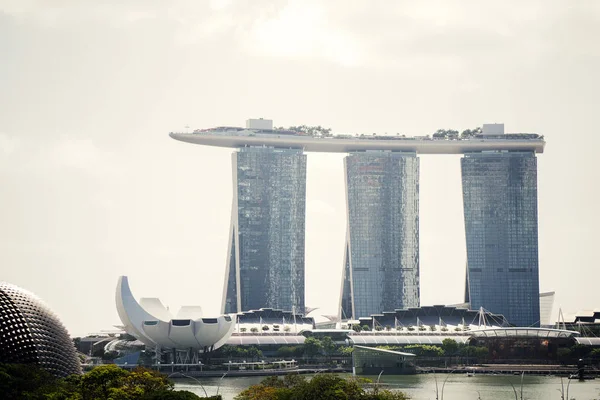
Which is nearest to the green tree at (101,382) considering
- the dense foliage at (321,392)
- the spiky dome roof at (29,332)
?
the spiky dome roof at (29,332)

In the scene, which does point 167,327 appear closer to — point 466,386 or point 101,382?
point 466,386

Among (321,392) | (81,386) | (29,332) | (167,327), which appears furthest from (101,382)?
(167,327)

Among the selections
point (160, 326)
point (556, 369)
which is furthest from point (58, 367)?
point (556, 369)

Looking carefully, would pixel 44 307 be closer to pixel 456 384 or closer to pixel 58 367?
pixel 58 367

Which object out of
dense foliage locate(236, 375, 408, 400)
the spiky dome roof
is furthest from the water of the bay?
the spiky dome roof

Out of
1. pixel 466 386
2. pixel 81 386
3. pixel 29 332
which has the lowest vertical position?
pixel 466 386

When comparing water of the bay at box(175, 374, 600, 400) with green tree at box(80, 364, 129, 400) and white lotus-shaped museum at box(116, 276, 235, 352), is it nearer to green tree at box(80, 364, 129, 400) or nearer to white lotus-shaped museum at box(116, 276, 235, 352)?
white lotus-shaped museum at box(116, 276, 235, 352)
